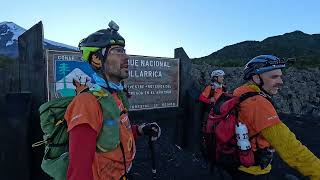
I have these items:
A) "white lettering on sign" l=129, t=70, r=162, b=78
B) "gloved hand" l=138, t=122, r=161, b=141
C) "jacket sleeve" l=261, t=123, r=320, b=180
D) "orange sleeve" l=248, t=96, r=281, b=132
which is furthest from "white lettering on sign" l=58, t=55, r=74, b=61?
"jacket sleeve" l=261, t=123, r=320, b=180

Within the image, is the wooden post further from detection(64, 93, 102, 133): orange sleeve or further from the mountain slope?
the mountain slope

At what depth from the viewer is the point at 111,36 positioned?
2.75 m

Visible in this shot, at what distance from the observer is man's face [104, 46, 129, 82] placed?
8.81 feet

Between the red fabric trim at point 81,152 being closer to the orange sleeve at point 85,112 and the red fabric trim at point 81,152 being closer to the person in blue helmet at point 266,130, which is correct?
the orange sleeve at point 85,112

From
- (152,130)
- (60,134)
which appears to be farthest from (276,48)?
(60,134)

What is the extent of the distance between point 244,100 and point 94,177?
67.5 inches

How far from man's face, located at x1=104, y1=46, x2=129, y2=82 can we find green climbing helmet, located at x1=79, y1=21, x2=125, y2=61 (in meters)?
0.05

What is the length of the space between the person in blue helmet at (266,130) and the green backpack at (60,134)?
1.49 m

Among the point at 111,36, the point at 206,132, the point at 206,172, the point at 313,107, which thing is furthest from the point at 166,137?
the point at 313,107

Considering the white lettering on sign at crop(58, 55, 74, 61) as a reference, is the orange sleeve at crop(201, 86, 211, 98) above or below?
below

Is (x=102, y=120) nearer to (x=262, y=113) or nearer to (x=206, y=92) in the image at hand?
(x=262, y=113)

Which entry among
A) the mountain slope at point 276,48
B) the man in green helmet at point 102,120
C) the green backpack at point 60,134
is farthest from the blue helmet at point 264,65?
the mountain slope at point 276,48

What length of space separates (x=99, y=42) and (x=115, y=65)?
0.20 metres

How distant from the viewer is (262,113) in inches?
131
